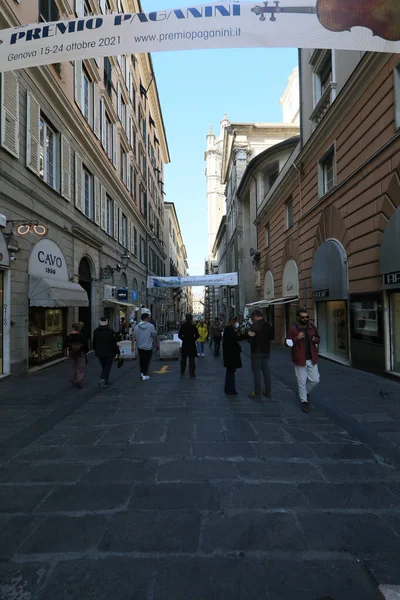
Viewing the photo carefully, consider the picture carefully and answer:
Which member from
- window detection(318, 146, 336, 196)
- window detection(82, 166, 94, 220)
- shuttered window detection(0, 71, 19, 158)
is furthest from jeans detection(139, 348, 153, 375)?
window detection(82, 166, 94, 220)

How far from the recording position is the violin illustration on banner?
199 inches

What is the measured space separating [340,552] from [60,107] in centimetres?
1426

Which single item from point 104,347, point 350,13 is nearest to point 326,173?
point 350,13

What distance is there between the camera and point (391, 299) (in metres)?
8.26

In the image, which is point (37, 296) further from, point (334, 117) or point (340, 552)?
point (334, 117)

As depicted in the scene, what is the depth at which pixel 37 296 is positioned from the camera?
9883 mm

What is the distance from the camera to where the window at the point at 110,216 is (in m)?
19.4

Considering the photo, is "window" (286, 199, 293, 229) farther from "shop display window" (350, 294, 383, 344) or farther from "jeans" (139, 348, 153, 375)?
"jeans" (139, 348, 153, 375)

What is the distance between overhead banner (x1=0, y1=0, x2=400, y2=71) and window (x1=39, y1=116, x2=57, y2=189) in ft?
21.9

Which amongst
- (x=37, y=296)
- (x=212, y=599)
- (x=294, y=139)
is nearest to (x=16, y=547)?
(x=212, y=599)

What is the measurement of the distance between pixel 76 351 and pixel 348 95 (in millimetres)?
10323

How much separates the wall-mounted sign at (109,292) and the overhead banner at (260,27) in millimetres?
13365

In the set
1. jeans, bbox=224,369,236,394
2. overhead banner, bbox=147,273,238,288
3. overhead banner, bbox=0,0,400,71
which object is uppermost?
overhead banner, bbox=0,0,400,71

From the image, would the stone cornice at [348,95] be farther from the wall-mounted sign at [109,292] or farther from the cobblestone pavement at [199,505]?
the wall-mounted sign at [109,292]
